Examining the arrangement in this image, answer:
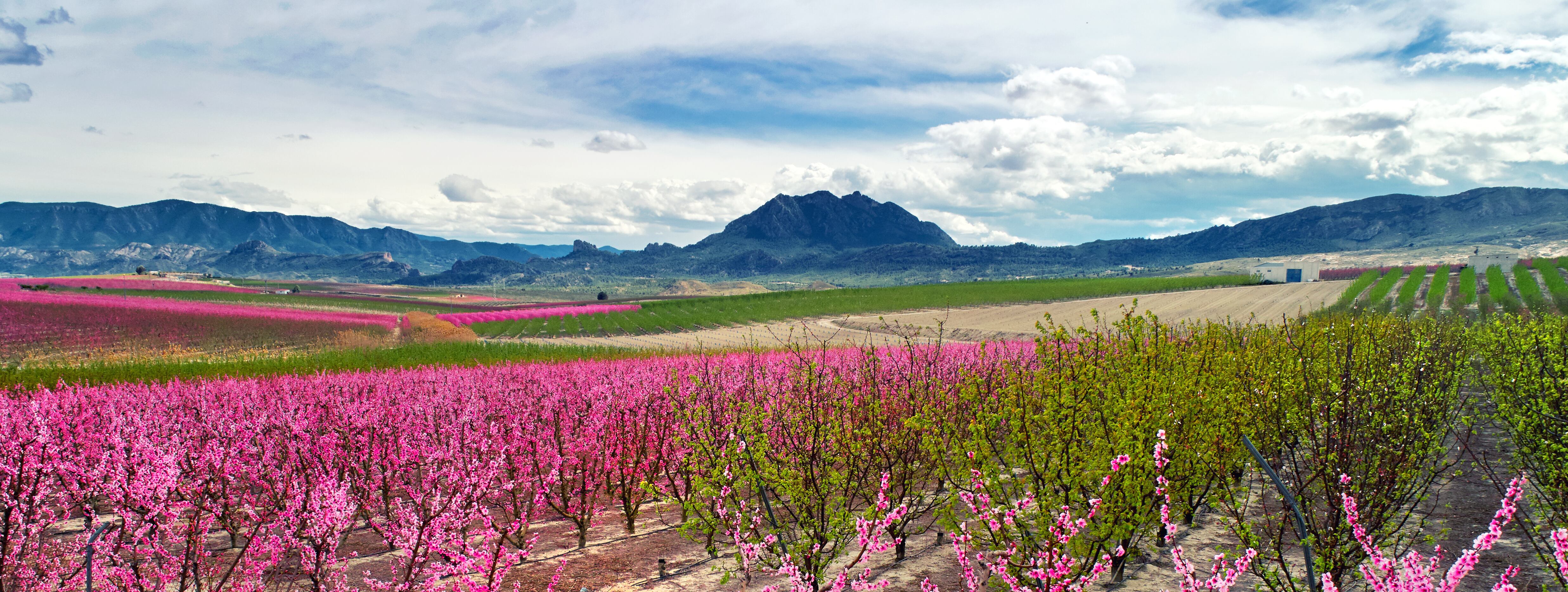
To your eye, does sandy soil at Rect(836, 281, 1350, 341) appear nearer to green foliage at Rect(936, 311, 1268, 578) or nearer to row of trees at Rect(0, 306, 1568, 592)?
row of trees at Rect(0, 306, 1568, 592)

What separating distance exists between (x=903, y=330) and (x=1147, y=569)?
3517cm

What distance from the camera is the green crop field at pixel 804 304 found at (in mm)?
47500

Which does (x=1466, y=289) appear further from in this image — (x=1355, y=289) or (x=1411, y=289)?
(x=1355, y=289)

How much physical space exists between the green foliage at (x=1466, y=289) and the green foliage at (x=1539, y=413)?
80.5 ft

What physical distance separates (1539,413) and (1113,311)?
156ft

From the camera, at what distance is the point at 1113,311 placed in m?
52.9

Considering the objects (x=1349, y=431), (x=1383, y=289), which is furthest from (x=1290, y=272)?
(x=1349, y=431)

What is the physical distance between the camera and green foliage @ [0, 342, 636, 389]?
14688mm

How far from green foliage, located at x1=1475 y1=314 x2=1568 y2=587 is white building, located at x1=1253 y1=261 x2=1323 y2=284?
8456cm

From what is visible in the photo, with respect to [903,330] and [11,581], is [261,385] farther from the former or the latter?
[903,330]

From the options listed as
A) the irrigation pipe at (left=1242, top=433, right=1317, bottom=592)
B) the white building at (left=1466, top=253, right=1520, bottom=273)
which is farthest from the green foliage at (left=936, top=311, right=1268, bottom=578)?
the white building at (left=1466, top=253, right=1520, bottom=273)

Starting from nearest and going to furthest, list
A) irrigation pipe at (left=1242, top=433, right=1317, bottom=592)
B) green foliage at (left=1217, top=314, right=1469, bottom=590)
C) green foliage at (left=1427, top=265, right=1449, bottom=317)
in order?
irrigation pipe at (left=1242, top=433, right=1317, bottom=592) → green foliage at (left=1217, top=314, right=1469, bottom=590) → green foliage at (left=1427, top=265, right=1449, bottom=317)

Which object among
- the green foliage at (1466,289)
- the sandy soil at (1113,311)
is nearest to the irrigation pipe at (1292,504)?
the green foliage at (1466,289)

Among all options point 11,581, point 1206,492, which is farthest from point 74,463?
point 1206,492
